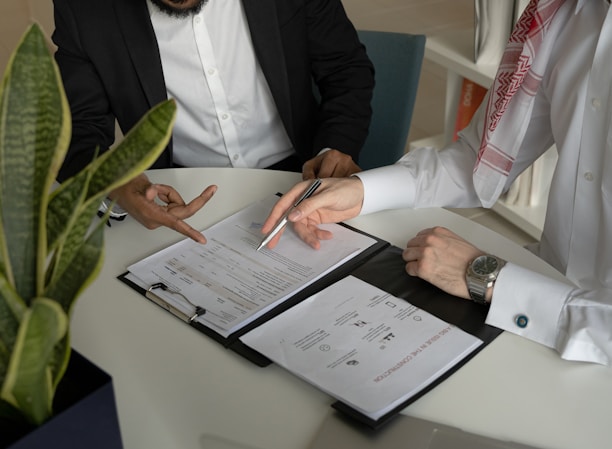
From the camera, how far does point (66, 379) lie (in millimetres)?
789

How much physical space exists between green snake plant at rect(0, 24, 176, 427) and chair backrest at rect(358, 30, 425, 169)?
137 centimetres

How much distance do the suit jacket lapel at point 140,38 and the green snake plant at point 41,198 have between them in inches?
45.2

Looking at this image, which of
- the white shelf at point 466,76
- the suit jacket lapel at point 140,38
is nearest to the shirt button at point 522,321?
the suit jacket lapel at point 140,38

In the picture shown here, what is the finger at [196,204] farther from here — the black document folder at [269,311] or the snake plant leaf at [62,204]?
the snake plant leaf at [62,204]

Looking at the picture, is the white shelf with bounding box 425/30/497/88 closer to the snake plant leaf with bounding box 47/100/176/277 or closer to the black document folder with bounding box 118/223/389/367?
the black document folder with bounding box 118/223/389/367

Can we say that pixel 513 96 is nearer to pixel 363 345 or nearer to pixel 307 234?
pixel 307 234

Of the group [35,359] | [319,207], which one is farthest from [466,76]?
[35,359]

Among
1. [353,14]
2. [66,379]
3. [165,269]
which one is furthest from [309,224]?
[353,14]

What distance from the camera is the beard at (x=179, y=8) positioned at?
1.83m

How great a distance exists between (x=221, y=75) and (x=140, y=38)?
23 centimetres

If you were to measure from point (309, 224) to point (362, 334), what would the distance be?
327 millimetres

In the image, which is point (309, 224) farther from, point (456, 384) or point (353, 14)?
point (353, 14)

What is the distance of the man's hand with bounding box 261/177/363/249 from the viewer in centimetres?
134

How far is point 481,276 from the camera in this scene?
1.19 meters
